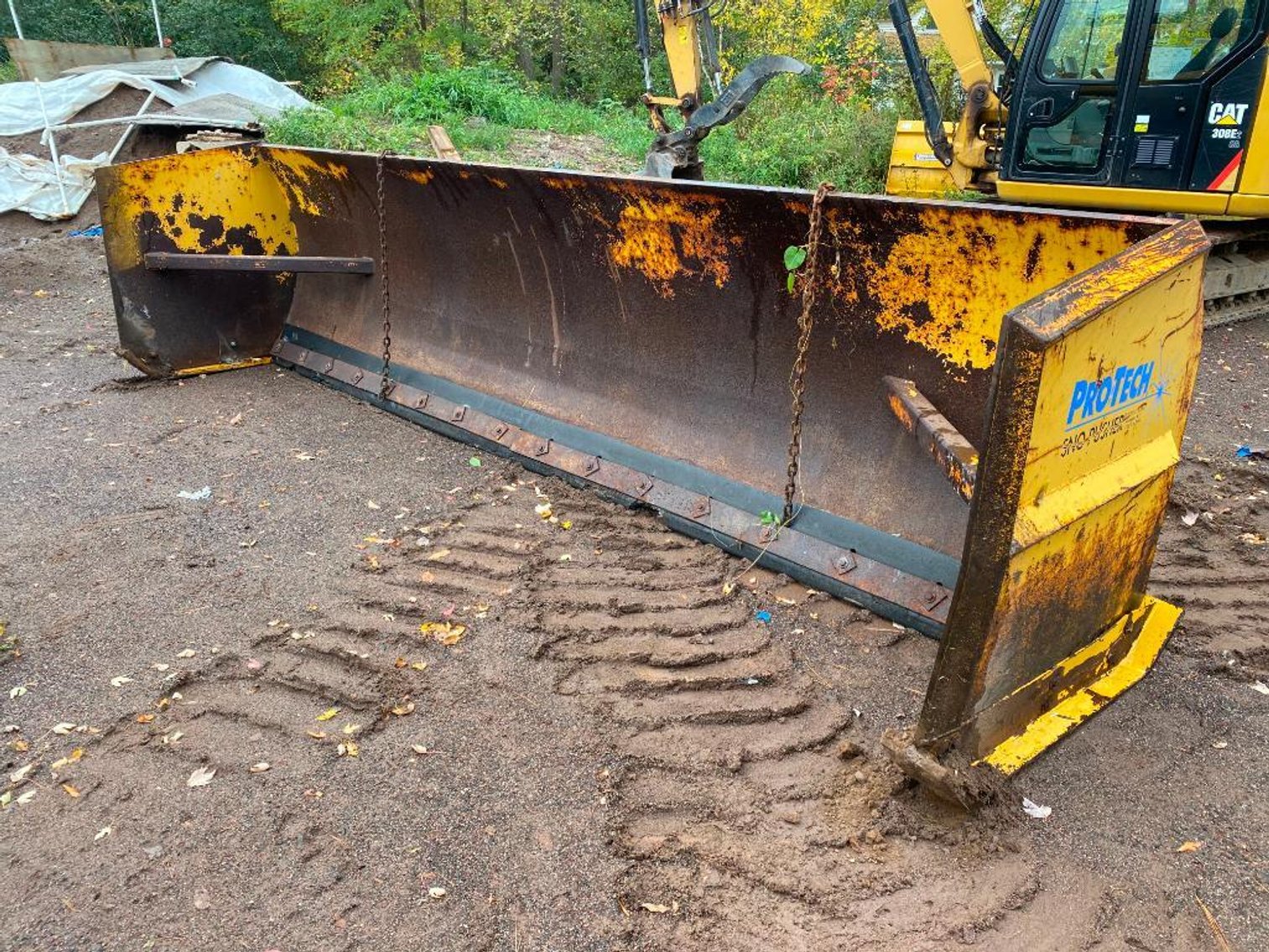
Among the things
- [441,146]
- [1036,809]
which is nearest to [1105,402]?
[1036,809]

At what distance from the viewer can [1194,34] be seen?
19.0 feet

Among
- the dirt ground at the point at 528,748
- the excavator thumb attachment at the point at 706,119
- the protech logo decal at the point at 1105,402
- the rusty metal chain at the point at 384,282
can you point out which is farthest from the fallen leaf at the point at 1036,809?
the excavator thumb attachment at the point at 706,119

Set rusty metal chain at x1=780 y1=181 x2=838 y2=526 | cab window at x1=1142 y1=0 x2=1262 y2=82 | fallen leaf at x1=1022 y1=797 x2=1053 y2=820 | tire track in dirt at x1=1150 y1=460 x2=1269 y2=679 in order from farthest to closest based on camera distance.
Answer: cab window at x1=1142 y1=0 x2=1262 y2=82, rusty metal chain at x1=780 y1=181 x2=838 y2=526, tire track in dirt at x1=1150 y1=460 x2=1269 y2=679, fallen leaf at x1=1022 y1=797 x2=1053 y2=820

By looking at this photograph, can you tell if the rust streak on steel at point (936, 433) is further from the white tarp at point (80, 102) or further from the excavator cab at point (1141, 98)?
the white tarp at point (80, 102)

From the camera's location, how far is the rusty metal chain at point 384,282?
4.62 m

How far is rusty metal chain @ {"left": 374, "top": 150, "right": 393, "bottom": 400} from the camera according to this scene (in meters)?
4.62

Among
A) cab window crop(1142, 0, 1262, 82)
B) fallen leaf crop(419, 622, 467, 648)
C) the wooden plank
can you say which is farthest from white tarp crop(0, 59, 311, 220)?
cab window crop(1142, 0, 1262, 82)

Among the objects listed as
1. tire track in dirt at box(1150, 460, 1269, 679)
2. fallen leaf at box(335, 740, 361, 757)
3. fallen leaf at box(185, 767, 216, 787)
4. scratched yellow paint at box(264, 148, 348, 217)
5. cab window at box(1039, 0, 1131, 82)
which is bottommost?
fallen leaf at box(185, 767, 216, 787)

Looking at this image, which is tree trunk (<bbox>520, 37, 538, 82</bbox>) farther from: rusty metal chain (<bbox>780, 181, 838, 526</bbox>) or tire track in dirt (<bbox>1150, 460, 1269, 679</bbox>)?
rusty metal chain (<bbox>780, 181, 838, 526</bbox>)

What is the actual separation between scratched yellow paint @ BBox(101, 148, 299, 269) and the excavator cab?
4.85 metres

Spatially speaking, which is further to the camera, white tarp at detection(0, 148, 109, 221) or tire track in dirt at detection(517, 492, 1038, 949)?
white tarp at detection(0, 148, 109, 221)

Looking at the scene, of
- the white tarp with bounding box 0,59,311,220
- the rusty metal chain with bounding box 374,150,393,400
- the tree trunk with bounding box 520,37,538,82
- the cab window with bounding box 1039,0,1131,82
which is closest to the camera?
the rusty metal chain with bounding box 374,150,393,400

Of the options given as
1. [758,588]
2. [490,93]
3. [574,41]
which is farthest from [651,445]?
[574,41]

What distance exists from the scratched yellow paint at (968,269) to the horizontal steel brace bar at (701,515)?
0.71 metres
